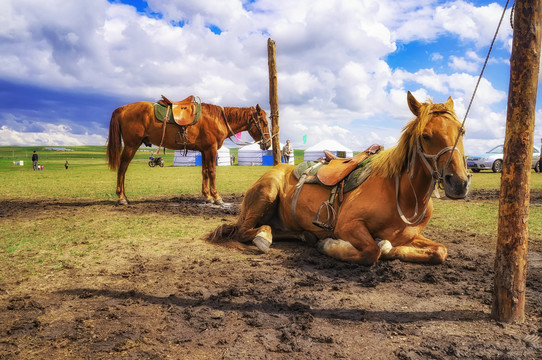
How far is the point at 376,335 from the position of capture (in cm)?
278

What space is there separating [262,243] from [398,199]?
6.28 feet

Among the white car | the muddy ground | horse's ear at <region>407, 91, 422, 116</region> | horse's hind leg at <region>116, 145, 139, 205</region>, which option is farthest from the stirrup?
the white car

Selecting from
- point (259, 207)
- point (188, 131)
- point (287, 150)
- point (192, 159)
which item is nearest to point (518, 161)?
point (259, 207)

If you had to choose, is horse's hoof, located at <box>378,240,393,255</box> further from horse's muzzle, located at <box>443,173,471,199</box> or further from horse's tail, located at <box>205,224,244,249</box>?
horse's tail, located at <box>205,224,244,249</box>

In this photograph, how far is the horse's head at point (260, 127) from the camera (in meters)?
10.3

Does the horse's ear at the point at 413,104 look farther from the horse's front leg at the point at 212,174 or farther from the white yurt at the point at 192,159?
the white yurt at the point at 192,159

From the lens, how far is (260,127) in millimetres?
10312

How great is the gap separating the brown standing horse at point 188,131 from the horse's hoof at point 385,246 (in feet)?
19.5

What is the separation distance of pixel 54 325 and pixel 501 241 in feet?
Result: 11.9

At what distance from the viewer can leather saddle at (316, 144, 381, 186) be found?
5.04 meters

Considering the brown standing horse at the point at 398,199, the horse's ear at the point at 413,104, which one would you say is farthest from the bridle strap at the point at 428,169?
the horse's ear at the point at 413,104

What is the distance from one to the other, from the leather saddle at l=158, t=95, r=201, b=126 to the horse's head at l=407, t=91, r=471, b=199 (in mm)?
6658

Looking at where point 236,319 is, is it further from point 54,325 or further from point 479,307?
point 479,307

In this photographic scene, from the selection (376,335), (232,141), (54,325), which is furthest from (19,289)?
(232,141)
